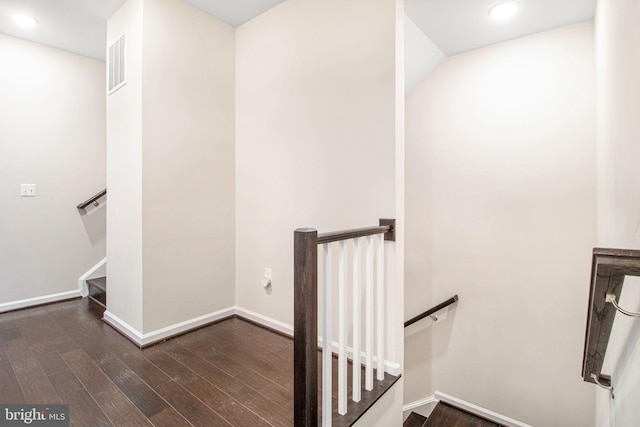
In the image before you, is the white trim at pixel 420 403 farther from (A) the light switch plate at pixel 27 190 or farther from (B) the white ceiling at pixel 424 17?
(A) the light switch plate at pixel 27 190

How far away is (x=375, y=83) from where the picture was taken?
6.23 feet

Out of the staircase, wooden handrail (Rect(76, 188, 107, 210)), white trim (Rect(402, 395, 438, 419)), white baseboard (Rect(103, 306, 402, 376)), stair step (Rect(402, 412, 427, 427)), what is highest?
wooden handrail (Rect(76, 188, 107, 210))

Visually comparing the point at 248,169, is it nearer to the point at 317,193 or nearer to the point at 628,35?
the point at 317,193

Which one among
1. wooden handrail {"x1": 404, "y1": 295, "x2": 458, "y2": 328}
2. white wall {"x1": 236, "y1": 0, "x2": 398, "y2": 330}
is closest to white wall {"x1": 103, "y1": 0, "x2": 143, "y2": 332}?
white wall {"x1": 236, "y1": 0, "x2": 398, "y2": 330}

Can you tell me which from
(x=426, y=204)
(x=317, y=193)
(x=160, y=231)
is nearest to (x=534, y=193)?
(x=426, y=204)

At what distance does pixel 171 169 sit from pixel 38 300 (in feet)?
7.04

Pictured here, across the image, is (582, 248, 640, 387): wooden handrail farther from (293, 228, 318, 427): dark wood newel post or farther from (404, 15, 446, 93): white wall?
(404, 15, 446, 93): white wall

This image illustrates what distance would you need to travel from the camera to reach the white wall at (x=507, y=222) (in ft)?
7.63

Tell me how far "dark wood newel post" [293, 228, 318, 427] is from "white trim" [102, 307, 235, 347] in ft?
5.07

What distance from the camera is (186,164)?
243 cm

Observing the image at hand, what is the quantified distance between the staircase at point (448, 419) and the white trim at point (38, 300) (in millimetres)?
3685

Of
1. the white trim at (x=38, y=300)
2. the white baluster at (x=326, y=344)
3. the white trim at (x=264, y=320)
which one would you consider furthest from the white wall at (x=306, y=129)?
the white trim at (x=38, y=300)

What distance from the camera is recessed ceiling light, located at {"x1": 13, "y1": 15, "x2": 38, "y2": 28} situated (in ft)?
8.38

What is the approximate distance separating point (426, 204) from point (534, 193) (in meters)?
0.88
